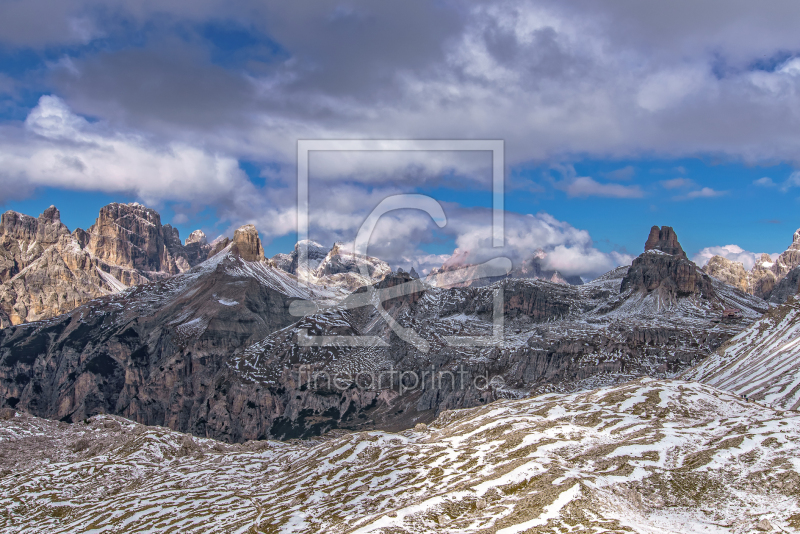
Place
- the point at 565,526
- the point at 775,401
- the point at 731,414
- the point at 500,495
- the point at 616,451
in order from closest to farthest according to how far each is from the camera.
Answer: the point at 565,526, the point at 500,495, the point at 616,451, the point at 731,414, the point at 775,401

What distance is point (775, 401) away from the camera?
17500 centimetres

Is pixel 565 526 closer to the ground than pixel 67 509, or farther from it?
farther from it

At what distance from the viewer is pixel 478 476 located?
300 ft

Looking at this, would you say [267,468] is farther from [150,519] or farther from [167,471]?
[150,519]

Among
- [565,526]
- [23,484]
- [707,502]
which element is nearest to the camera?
[565,526]

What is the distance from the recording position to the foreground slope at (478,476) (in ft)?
240

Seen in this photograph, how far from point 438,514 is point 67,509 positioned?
102 metres

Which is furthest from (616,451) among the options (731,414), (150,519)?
(150,519)

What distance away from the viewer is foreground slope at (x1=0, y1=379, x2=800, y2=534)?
240 ft

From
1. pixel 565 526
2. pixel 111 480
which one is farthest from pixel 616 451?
pixel 111 480

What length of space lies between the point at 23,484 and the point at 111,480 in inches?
808

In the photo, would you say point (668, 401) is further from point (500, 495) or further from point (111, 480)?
point (111, 480)

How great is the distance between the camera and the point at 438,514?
3059 inches

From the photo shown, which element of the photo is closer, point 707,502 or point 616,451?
point 707,502
